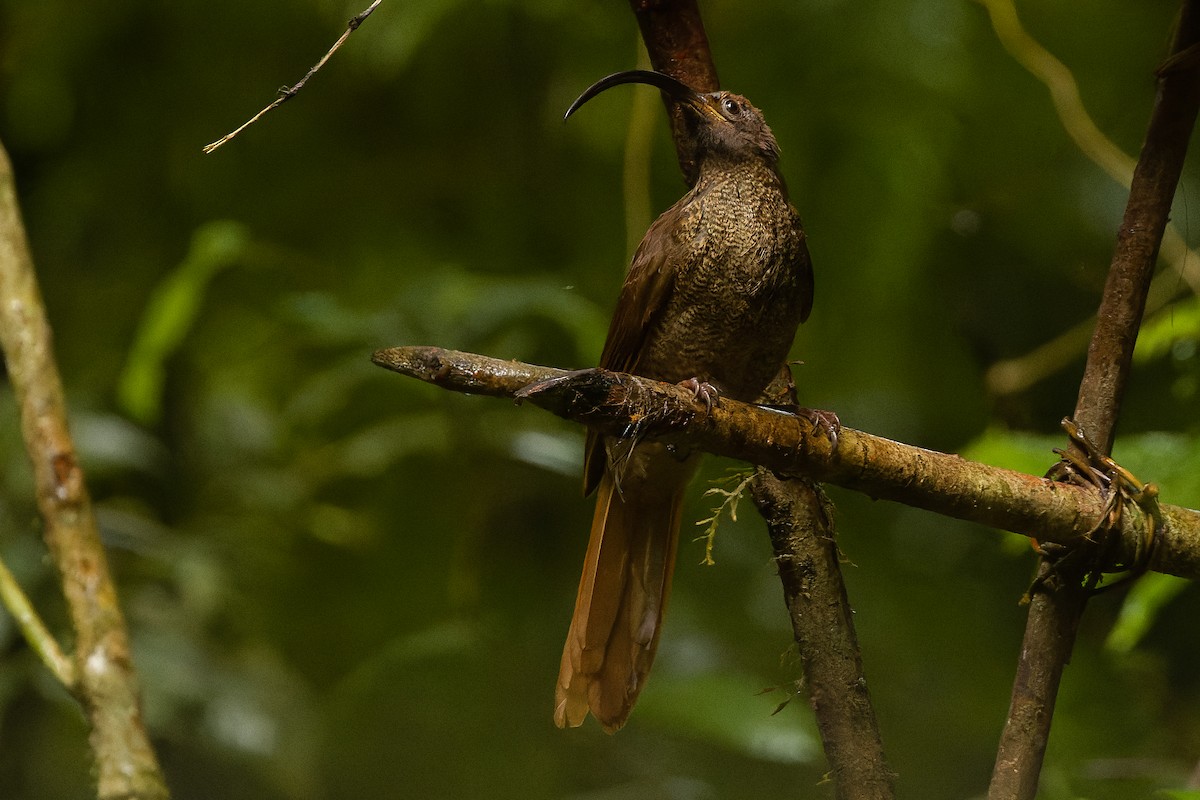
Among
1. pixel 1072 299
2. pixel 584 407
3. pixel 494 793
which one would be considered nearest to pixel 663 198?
pixel 1072 299

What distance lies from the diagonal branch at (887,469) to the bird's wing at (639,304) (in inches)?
17.2

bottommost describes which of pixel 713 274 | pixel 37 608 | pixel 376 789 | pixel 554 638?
pixel 376 789

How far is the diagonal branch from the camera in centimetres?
136

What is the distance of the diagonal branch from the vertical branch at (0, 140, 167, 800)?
19.9 inches

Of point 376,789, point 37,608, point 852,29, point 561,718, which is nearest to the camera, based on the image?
point 561,718

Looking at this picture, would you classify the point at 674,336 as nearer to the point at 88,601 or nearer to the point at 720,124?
the point at 720,124

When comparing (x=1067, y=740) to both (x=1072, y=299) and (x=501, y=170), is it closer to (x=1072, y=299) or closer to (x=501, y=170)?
(x=1072, y=299)

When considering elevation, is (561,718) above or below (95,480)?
below

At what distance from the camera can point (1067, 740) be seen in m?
2.71

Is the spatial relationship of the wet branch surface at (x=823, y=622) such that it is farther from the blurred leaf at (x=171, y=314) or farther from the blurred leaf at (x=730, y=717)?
the blurred leaf at (x=171, y=314)

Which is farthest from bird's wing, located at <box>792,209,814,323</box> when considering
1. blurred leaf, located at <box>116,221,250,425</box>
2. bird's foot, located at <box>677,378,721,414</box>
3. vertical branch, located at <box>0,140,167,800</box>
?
blurred leaf, located at <box>116,221,250,425</box>

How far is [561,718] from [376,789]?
3.20ft

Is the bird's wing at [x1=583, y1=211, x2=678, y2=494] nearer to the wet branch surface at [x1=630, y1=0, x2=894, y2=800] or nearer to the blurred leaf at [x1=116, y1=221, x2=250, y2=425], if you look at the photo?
the wet branch surface at [x1=630, y1=0, x2=894, y2=800]

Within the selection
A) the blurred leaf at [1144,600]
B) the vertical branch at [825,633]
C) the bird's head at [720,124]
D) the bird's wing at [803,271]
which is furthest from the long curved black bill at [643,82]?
the blurred leaf at [1144,600]
